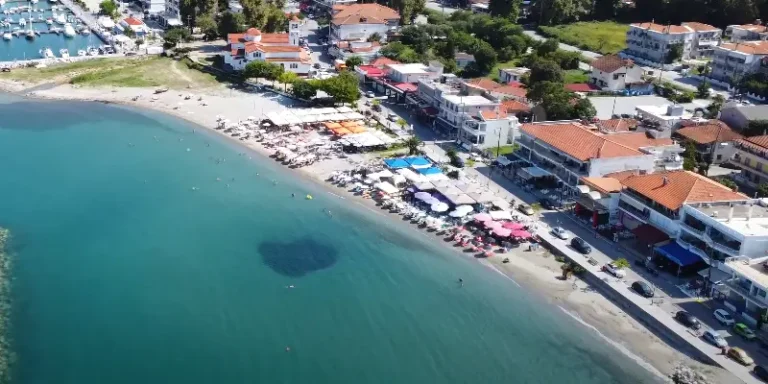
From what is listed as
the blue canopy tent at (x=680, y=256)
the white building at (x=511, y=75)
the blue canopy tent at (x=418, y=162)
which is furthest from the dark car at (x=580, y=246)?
the white building at (x=511, y=75)

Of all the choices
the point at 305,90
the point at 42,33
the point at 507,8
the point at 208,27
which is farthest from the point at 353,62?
the point at 42,33

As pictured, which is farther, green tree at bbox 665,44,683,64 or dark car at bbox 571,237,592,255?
green tree at bbox 665,44,683,64

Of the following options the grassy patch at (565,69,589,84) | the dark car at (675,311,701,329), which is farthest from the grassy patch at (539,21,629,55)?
the dark car at (675,311,701,329)

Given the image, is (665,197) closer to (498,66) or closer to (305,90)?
(305,90)

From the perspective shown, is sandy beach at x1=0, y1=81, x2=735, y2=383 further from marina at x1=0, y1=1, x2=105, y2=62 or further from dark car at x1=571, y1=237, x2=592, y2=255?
marina at x1=0, y1=1, x2=105, y2=62

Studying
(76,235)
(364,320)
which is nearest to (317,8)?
(76,235)

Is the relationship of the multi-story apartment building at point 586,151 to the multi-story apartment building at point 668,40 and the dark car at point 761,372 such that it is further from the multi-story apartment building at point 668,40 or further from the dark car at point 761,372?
the multi-story apartment building at point 668,40
